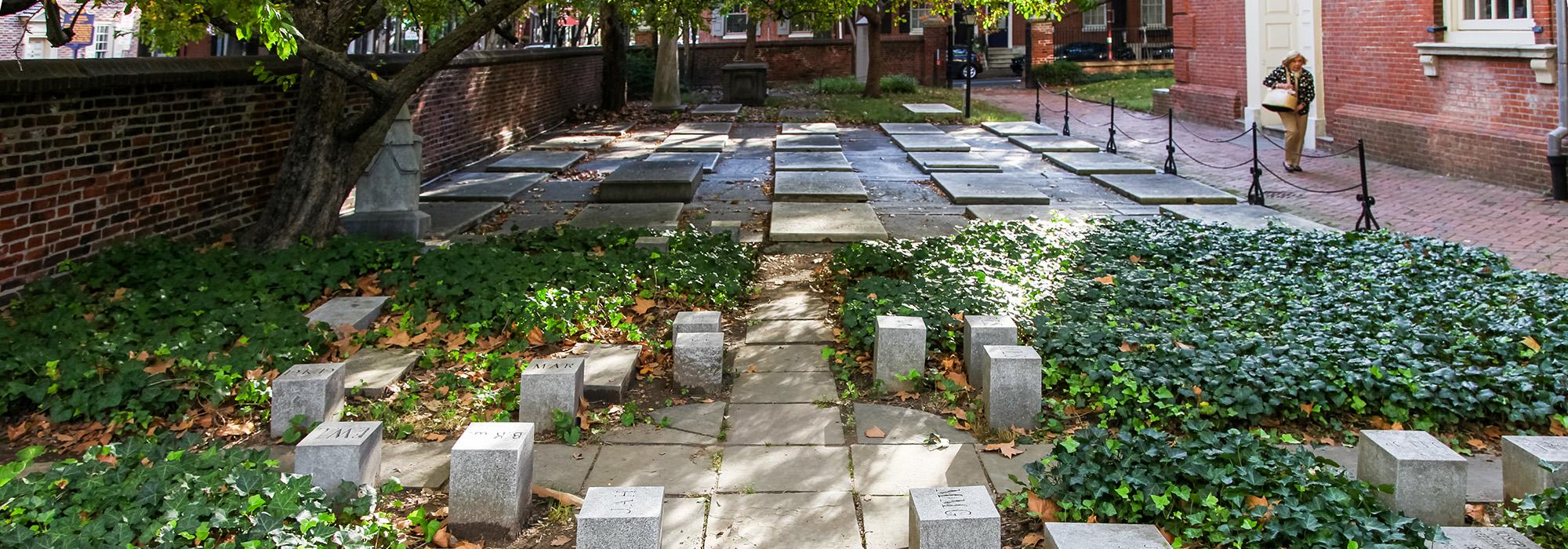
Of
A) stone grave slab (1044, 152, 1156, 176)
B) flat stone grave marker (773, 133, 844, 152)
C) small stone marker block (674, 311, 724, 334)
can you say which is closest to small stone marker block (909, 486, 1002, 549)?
small stone marker block (674, 311, 724, 334)

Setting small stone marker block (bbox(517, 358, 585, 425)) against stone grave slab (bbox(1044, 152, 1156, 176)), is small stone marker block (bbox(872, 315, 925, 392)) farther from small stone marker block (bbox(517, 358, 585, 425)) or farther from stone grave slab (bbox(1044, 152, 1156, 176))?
stone grave slab (bbox(1044, 152, 1156, 176))

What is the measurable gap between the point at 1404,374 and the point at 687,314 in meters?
3.53

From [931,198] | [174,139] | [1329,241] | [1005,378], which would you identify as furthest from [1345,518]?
[931,198]

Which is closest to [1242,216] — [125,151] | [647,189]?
[647,189]

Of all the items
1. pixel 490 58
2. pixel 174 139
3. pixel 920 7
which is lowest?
pixel 174 139

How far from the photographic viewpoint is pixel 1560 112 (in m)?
12.0

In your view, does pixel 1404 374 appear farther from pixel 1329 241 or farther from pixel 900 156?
pixel 900 156

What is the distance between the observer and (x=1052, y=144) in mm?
17578

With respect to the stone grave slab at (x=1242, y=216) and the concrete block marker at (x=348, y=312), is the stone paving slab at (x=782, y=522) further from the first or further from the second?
the stone grave slab at (x=1242, y=216)

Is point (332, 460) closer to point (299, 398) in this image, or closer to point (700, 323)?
point (299, 398)

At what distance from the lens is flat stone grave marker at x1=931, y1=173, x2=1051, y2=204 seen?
11.9 metres

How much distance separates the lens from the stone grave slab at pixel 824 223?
991 centimetres

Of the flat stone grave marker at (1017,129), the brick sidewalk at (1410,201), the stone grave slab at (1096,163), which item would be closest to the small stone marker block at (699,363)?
the brick sidewalk at (1410,201)

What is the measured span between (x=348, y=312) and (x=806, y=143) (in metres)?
12.3
